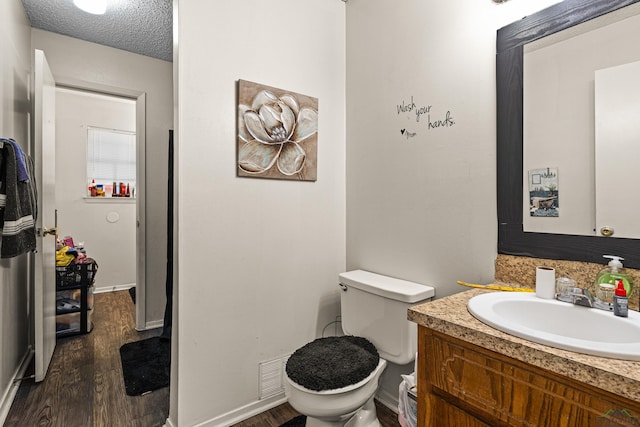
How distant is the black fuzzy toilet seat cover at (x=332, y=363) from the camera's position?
4.21 feet

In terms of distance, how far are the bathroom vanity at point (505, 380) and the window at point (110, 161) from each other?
450 centimetres

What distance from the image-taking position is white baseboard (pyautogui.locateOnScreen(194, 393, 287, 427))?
163cm

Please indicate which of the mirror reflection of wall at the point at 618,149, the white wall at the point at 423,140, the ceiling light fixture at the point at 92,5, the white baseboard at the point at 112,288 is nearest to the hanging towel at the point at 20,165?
the ceiling light fixture at the point at 92,5

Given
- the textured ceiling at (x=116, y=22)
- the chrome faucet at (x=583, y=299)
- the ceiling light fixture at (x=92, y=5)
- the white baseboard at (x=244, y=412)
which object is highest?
the textured ceiling at (x=116, y=22)

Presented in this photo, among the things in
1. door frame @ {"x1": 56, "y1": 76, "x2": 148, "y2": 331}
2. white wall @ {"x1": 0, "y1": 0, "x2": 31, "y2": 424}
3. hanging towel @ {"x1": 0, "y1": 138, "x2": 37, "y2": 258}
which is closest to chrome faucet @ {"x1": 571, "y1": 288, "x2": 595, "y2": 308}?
hanging towel @ {"x1": 0, "y1": 138, "x2": 37, "y2": 258}

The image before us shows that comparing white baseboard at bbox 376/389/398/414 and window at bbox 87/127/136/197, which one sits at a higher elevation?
window at bbox 87/127/136/197

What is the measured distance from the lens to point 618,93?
1020 mm

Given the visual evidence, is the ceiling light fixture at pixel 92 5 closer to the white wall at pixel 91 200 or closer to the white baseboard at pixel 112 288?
the white wall at pixel 91 200

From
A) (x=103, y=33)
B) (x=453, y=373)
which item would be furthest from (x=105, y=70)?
(x=453, y=373)

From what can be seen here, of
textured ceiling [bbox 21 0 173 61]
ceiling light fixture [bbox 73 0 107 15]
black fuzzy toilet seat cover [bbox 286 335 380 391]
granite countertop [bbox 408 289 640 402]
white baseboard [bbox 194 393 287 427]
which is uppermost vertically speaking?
textured ceiling [bbox 21 0 173 61]

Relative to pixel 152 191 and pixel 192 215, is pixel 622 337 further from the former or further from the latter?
pixel 152 191

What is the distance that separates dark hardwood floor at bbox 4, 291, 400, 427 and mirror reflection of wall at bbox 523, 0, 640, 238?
1332 millimetres

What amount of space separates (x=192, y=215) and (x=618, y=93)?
169cm

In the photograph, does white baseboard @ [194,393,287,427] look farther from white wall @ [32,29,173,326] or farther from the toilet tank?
white wall @ [32,29,173,326]
